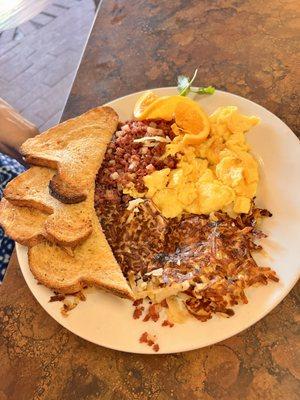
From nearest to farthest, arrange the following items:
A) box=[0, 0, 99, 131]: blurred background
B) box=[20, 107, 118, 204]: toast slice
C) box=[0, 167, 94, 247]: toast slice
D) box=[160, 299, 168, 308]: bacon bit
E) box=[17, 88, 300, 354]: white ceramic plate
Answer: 1. box=[17, 88, 300, 354]: white ceramic plate
2. box=[160, 299, 168, 308]: bacon bit
3. box=[0, 167, 94, 247]: toast slice
4. box=[20, 107, 118, 204]: toast slice
5. box=[0, 0, 99, 131]: blurred background

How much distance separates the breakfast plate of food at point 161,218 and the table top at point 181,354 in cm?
11

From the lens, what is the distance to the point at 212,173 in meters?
1.82

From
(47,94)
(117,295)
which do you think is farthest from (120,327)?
(47,94)

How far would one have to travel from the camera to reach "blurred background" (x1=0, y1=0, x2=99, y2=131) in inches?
165

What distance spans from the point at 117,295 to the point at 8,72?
3.69 meters

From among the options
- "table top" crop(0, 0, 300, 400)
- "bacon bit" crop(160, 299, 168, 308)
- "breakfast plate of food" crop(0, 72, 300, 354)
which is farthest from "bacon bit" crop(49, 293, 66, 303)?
"bacon bit" crop(160, 299, 168, 308)

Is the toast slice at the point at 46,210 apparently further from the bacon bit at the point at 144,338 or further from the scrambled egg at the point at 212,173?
the bacon bit at the point at 144,338

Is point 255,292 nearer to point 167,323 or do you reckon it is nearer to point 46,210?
point 167,323

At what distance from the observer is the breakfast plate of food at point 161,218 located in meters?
1.46

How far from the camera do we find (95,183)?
191cm

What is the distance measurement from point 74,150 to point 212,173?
0.67 metres

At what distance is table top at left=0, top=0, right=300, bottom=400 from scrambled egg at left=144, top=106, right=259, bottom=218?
0.32 meters

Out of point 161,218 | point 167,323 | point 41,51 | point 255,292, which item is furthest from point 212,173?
point 41,51

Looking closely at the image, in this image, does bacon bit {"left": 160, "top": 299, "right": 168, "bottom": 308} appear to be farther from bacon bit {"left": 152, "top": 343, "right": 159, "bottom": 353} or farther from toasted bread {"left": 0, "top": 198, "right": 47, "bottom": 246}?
toasted bread {"left": 0, "top": 198, "right": 47, "bottom": 246}
